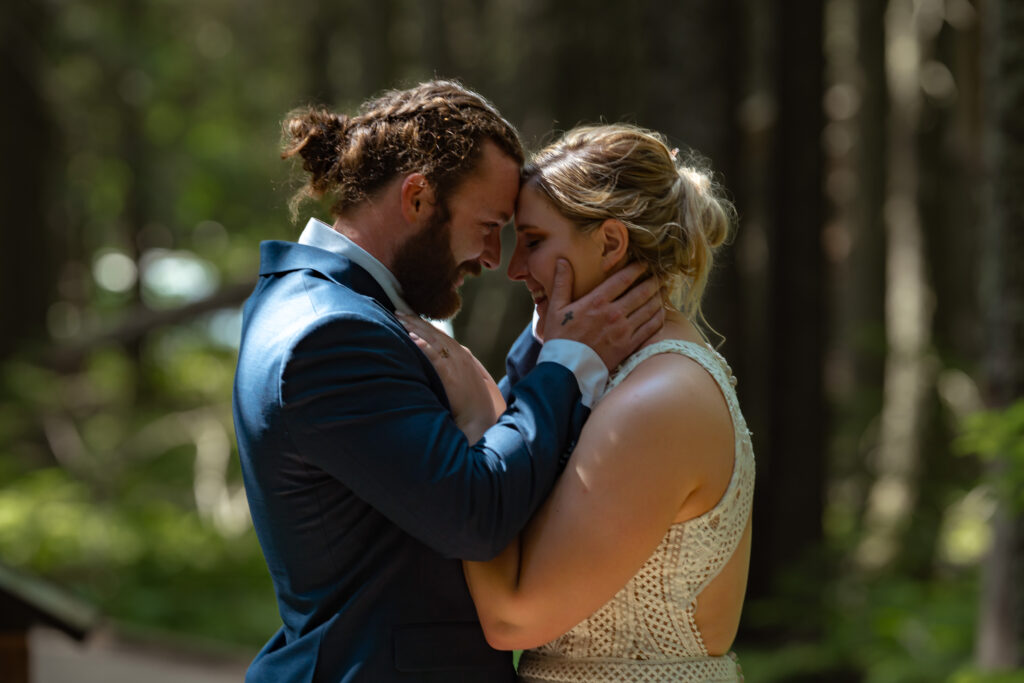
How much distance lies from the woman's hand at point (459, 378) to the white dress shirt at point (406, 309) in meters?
0.09

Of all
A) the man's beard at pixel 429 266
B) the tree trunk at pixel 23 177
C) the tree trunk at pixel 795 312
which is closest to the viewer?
the man's beard at pixel 429 266

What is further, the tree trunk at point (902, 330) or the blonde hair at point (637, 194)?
the tree trunk at point (902, 330)

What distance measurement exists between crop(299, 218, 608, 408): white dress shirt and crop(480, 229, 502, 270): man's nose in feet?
0.75

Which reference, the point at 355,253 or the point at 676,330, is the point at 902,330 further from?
the point at 355,253

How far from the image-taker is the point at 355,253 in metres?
2.38

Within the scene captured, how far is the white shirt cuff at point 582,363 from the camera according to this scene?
233 cm

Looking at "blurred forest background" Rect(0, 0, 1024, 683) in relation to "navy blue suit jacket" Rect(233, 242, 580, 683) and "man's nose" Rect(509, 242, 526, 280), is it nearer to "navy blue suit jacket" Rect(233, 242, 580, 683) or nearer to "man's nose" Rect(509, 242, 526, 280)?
"man's nose" Rect(509, 242, 526, 280)

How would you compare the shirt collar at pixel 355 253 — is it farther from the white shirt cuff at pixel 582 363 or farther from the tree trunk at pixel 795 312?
the tree trunk at pixel 795 312

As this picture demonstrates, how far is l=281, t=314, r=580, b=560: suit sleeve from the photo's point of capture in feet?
6.66

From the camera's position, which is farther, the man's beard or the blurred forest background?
the blurred forest background

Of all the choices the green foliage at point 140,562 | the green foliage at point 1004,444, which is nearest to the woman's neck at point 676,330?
the green foliage at point 1004,444

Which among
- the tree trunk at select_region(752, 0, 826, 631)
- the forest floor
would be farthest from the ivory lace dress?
the forest floor

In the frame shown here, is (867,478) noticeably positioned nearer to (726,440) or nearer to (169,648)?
(169,648)

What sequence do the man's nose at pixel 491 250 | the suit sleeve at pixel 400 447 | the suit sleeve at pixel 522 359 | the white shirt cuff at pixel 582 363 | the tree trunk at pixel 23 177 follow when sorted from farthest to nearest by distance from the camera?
the tree trunk at pixel 23 177 < the suit sleeve at pixel 522 359 < the man's nose at pixel 491 250 < the white shirt cuff at pixel 582 363 < the suit sleeve at pixel 400 447
